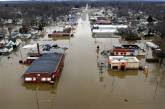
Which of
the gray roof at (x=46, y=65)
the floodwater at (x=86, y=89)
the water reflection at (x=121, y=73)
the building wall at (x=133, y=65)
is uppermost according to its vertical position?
the gray roof at (x=46, y=65)

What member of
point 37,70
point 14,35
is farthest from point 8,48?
point 37,70

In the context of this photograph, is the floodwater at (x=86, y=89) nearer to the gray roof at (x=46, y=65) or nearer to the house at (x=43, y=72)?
the house at (x=43, y=72)

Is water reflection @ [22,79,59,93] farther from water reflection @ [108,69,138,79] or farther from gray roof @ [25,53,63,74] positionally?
water reflection @ [108,69,138,79]

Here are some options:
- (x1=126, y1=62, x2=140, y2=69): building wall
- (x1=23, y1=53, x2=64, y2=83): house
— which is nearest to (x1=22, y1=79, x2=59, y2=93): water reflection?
(x1=23, y1=53, x2=64, y2=83): house

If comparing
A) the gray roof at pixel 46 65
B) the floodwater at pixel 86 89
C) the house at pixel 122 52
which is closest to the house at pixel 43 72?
the gray roof at pixel 46 65

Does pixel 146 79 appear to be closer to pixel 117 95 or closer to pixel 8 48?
pixel 117 95

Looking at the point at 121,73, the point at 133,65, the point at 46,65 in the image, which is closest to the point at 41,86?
the point at 46,65

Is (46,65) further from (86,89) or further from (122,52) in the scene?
(122,52)
